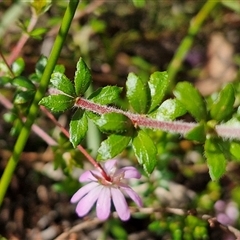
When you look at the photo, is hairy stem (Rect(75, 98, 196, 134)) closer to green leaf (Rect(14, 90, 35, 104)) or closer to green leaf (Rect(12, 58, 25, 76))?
green leaf (Rect(14, 90, 35, 104))

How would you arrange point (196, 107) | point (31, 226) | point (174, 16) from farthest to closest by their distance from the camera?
point (174, 16)
point (31, 226)
point (196, 107)

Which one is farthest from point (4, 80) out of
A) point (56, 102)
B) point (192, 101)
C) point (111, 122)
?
point (192, 101)

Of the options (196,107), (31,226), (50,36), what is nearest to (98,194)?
(196,107)

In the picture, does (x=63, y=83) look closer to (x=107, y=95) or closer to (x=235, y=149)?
(x=107, y=95)

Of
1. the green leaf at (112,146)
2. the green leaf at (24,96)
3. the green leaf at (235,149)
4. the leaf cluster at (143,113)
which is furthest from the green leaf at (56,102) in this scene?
the green leaf at (235,149)

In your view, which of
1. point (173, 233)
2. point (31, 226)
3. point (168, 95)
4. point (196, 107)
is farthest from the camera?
point (168, 95)

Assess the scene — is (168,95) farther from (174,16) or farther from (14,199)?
(14,199)

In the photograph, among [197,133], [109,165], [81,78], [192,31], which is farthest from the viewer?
[192,31]

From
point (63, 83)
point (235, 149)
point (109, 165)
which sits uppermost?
point (63, 83)
